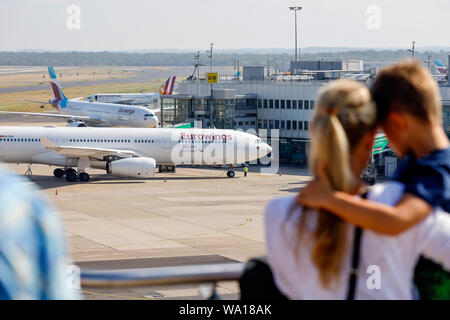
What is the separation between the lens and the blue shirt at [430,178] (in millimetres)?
3515

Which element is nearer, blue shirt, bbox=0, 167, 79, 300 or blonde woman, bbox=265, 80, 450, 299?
blue shirt, bbox=0, 167, 79, 300

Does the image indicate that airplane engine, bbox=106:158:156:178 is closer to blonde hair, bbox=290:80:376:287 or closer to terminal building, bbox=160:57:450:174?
terminal building, bbox=160:57:450:174

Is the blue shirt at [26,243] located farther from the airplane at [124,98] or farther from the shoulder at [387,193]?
the airplane at [124,98]

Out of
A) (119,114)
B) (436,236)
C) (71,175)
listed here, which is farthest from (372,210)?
(119,114)

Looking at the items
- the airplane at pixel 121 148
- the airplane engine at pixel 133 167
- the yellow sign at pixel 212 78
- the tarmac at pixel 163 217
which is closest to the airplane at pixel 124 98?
the yellow sign at pixel 212 78

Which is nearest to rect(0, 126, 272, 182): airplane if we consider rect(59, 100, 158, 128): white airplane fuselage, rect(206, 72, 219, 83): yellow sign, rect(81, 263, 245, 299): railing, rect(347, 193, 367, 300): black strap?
rect(206, 72, 219, 83): yellow sign

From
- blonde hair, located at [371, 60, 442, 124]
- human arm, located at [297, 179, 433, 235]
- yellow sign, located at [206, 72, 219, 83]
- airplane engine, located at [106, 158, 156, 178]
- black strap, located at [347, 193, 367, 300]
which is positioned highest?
blonde hair, located at [371, 60, 442, 124]

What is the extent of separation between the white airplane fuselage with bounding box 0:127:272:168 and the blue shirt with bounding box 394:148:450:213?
165 feet

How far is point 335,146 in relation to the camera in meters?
3.32

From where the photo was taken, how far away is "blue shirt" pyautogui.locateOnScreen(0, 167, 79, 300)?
2.21 meters

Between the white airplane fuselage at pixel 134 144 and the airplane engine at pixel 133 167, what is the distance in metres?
1.54

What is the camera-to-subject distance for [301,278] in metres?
3.69

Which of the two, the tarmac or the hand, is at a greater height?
the hand

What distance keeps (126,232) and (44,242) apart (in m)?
35.0
